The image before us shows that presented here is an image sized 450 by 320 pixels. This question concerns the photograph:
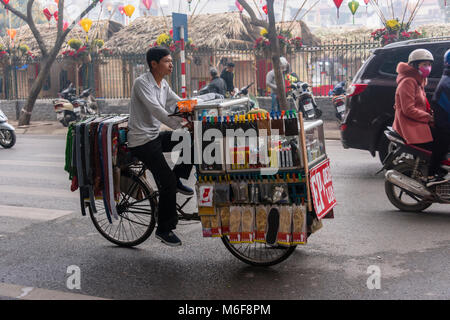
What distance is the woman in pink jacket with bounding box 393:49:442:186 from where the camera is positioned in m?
6.57

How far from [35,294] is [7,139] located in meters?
9.63

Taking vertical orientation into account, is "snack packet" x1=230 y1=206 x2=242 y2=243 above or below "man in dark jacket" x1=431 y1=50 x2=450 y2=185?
below

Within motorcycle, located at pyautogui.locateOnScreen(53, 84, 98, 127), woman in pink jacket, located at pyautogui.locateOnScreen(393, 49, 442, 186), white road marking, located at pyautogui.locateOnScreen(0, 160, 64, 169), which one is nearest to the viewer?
woman in pink jacket, located at pyautogui.locateOnScreen(393, 49, 442, 186)

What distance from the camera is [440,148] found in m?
6.49

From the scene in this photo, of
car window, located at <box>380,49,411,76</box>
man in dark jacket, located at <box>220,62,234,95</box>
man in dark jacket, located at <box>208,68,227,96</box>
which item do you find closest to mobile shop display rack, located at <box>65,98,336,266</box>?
car window, located at <box>380,49,411,76</box>

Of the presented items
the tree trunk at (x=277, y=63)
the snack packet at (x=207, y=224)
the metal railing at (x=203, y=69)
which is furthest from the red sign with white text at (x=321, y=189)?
the metal railing at (x=203, y=69)

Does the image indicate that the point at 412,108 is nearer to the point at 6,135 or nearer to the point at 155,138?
the point at 155,138

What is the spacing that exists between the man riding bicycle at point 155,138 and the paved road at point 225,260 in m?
0.39

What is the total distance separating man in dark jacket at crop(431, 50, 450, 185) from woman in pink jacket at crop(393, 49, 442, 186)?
0.09 meters

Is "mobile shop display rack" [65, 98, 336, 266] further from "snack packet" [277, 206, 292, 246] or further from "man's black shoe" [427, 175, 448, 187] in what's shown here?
"man's black shoe" [427, 175, 448, 187]

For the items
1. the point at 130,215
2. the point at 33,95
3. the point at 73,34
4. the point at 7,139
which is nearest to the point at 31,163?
the point at 7,139

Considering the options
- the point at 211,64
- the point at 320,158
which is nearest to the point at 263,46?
the point at 211,64

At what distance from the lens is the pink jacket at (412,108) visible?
6582mm
